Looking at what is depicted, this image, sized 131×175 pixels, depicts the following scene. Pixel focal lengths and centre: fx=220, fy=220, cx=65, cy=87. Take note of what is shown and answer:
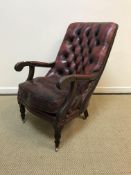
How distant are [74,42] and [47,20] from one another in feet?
1.89

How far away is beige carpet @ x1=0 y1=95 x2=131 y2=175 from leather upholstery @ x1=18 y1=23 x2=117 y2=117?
0.32m

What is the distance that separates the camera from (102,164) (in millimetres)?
1749

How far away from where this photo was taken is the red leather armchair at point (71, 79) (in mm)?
1797

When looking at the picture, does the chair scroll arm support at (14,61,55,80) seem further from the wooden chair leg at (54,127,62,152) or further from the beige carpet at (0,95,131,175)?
the wooden chair leg at (54,127,62,152)

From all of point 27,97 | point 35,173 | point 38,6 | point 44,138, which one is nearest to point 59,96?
point 27,97

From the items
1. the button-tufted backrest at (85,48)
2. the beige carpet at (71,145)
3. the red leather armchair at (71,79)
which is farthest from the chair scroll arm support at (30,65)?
the beige carpet at (71,145)

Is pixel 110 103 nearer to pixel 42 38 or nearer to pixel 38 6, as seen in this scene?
pixel 42 38

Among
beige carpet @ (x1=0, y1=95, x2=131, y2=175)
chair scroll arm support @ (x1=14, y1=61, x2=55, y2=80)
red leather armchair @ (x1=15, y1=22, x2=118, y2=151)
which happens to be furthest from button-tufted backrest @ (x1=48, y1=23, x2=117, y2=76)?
beige carpet @ (x1=0, y1=95, x2=131, y2=175)

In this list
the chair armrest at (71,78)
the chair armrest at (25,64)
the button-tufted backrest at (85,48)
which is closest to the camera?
the chair armrest at (71,78)

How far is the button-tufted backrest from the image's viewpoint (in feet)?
6.65

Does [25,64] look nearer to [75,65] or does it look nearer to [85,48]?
[75,65]

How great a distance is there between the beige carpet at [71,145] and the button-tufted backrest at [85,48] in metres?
0.60

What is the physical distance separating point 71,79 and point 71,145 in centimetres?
64

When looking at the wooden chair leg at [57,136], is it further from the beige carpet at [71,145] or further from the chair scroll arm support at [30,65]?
the chair scroll arm support at [30,65]
